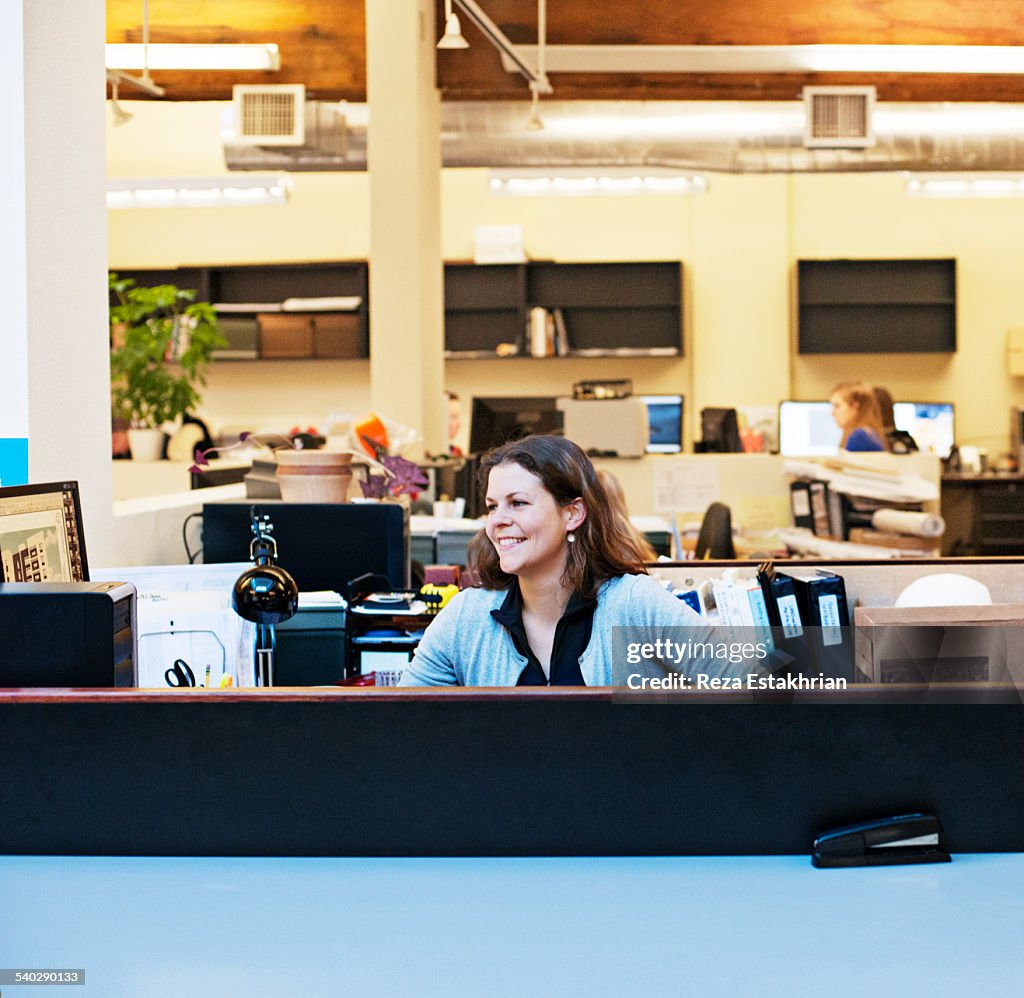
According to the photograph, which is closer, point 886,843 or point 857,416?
point 886,843

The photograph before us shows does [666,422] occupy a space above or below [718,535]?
above

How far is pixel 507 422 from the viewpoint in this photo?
6.65 meters

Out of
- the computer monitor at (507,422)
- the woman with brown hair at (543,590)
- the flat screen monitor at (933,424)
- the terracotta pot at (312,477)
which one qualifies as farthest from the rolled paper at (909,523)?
the flat screen monitor at (933,424)

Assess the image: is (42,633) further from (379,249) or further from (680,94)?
(680,94)

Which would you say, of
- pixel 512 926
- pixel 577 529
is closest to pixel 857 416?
pixel 577 529

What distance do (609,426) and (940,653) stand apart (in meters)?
4.59

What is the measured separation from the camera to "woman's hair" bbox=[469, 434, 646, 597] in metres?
2.42

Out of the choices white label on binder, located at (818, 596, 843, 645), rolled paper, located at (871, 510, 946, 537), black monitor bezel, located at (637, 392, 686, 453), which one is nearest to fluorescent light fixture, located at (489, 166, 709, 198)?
black monitor bezel, located at (637, 392, 686, 453)

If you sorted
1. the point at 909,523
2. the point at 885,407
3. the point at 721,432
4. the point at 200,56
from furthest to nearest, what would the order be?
the point at 885,407 < the point at 721,432 < the point at 200,56 < the point at 909,523

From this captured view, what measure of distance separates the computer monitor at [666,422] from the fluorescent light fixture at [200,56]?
3736 mm

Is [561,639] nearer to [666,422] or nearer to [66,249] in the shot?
[66,249]

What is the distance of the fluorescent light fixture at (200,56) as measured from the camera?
6.72m

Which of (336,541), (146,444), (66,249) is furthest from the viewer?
(146,444)

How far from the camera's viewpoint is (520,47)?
6.90m
